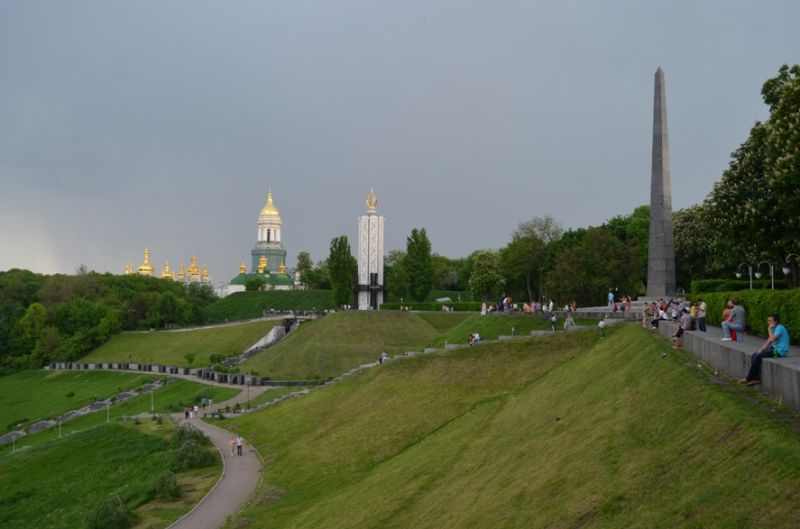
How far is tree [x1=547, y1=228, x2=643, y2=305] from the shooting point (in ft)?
219

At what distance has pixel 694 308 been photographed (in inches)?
1037

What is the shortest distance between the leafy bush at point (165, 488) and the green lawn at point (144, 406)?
72.9 ft

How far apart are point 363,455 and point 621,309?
57.8 ft

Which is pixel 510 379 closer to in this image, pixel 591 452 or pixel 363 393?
pixel 363 393

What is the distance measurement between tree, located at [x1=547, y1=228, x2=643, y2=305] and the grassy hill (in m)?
27.6

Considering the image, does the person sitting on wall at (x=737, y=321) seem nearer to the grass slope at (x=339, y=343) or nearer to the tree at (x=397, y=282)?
the grass slope at (x=339, y=343)

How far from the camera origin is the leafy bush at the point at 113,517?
28616 mm

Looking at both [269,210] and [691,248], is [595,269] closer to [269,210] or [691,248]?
[691,248]

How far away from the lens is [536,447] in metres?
19.8

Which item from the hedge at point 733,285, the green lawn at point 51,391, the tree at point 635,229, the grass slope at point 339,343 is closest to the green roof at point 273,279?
the green lawn at point 51,391

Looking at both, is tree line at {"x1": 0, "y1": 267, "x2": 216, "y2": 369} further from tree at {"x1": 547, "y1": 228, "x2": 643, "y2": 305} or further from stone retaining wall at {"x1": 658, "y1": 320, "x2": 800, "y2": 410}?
stone retaining wall at {"x1": 658, "y1": 320, "x2": 800, "y2": 410}

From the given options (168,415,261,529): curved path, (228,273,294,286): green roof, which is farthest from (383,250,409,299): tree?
(168,415,261,529): curved path

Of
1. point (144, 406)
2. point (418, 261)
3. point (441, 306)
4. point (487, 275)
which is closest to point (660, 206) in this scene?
point (144, 406)

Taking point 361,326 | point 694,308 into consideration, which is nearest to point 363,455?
point 694,308
